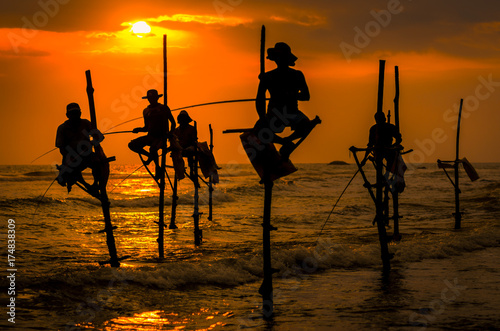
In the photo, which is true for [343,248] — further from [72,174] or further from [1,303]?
[1,303]

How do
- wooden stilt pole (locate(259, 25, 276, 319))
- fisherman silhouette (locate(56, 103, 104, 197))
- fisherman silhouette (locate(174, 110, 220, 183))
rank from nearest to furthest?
1. wooden stilt pole (locate(259, 25, 276, 319))
2. fisherman silhouette (locate(56, 103, 104, 197))
3. fisherman silhouette (locate(174, 110, 220, 183))

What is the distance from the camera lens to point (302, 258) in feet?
52.3

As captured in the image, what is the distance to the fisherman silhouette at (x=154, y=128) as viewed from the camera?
1497cm

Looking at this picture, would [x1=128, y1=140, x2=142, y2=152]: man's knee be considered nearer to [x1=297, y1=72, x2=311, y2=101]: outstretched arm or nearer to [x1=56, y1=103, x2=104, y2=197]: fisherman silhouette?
[x1=56, y1=103, x2=104, y2=197]: fisherman silhouette

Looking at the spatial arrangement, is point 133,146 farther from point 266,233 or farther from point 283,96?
point 283,96

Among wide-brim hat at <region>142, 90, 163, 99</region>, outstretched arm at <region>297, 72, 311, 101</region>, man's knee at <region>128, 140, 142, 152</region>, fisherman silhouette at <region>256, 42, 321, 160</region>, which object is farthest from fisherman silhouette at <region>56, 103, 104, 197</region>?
outstretched arm at <region>297, 72, 311, 101</region>

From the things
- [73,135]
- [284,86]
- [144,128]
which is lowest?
[73,135]

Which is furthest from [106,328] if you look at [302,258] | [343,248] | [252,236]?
[252,236]

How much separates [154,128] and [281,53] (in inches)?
272

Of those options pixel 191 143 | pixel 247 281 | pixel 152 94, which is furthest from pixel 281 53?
pixel 191 143

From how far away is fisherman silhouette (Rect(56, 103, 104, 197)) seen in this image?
11828mm

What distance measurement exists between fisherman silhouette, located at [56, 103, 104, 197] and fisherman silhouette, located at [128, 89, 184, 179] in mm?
2991

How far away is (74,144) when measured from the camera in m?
11.9

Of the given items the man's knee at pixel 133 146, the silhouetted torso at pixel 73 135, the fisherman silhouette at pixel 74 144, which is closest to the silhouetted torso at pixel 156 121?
the man's knee at pixel 133 146
